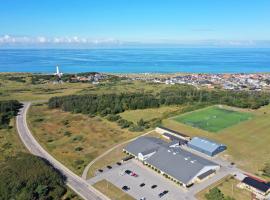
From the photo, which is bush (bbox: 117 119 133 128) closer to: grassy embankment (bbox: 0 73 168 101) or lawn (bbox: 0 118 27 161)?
lawn (bbox: 0 118 27 161)

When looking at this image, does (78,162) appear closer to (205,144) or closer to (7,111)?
(205,144)

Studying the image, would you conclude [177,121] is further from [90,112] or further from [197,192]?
[197,192]

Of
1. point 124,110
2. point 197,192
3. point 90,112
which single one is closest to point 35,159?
point 197,192

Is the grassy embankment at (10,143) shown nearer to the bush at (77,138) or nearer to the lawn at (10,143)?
the lawn at (10,143)

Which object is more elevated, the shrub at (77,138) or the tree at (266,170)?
the tree at (266,170)

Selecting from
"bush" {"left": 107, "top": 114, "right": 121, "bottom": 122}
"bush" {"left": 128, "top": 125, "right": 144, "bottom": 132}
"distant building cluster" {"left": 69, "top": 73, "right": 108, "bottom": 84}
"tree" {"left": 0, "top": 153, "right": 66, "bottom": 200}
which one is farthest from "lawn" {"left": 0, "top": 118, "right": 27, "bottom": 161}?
"distant building cluster" {"left": 69, "top": 73, "right": 108, "bottom": 84}

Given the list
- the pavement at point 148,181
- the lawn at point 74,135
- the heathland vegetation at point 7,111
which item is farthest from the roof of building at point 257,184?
the heathland vegetation at point 7,111
